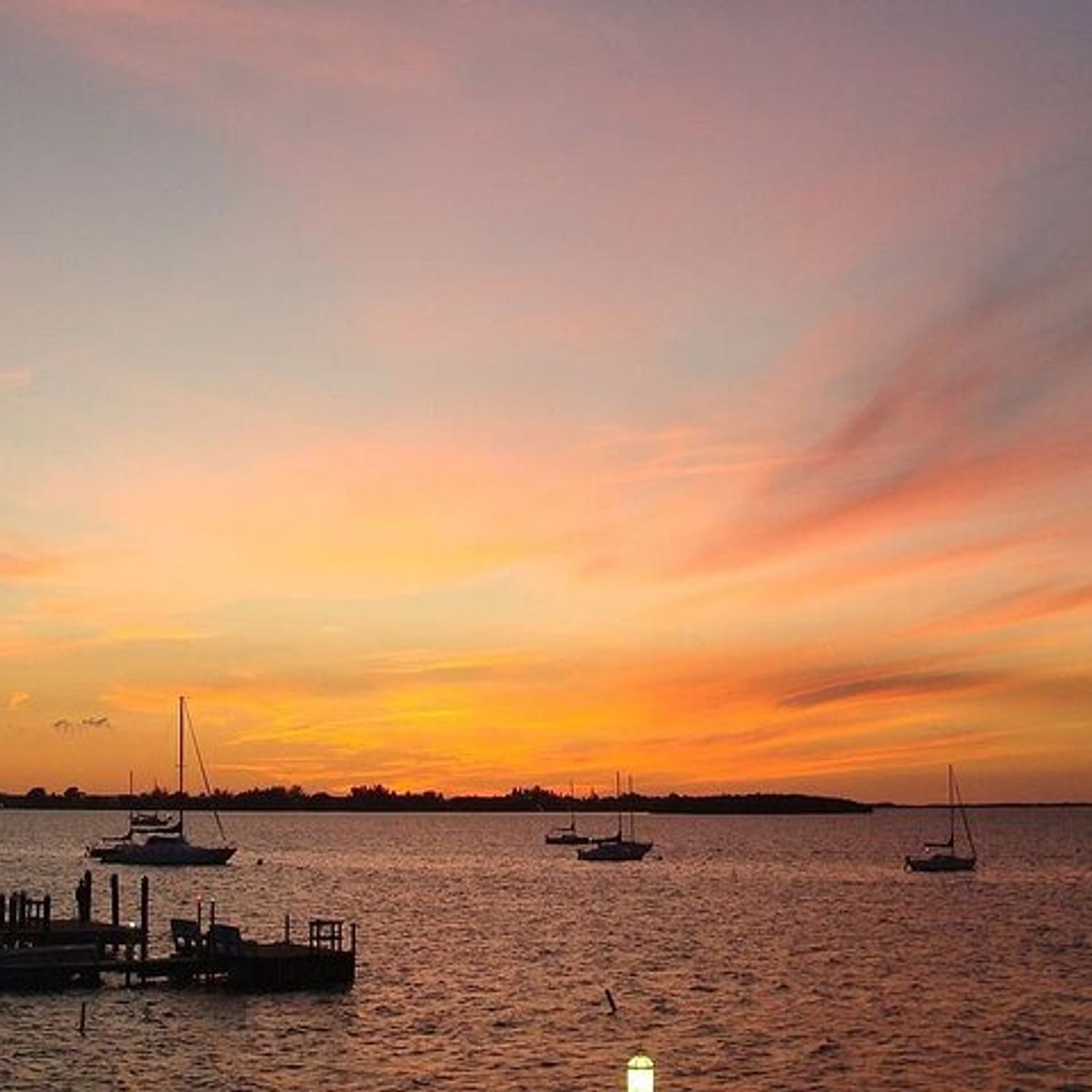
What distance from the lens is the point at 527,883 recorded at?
159625 mm

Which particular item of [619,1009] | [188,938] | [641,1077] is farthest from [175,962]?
[641,1077]

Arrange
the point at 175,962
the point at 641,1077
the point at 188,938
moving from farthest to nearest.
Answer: the point at 188,938, the point at 175,962, the point at 641,1077

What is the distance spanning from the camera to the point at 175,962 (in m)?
60.8

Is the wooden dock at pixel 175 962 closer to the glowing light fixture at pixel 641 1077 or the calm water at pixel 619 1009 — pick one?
the calm water at pixel 619 1009

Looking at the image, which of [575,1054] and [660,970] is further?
[660,970]

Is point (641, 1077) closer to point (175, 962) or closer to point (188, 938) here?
point (175, 962)

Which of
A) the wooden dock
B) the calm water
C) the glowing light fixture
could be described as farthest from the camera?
the wooden dock

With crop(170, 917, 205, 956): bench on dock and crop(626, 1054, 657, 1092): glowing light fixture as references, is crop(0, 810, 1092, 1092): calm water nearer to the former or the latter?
crop(170, 917, 205, 956): bench on dock

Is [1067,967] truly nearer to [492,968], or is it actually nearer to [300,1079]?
[492,968]

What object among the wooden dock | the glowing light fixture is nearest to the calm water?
the wooden dock

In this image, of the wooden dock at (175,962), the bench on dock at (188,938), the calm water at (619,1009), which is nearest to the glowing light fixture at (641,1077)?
the calm water at (619,1009)

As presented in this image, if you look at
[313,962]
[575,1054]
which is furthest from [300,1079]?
[313,962]

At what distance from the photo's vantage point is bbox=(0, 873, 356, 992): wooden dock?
59562 mm

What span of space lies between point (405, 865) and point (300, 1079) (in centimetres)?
15034
